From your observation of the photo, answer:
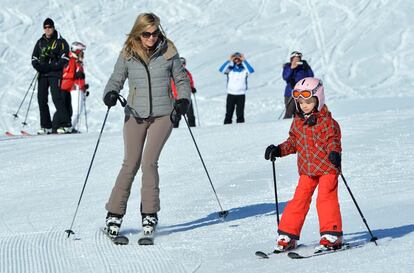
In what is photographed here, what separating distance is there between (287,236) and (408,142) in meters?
5.96

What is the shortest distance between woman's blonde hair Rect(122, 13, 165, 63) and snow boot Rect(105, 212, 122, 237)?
1167 mm

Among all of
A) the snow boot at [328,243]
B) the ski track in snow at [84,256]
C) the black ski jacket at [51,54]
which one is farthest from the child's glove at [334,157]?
the black ski jacket at [51,54]

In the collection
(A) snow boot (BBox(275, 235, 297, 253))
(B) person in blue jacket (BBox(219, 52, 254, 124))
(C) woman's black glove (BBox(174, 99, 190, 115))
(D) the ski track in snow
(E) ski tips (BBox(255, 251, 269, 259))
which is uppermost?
(B) person in blue jacket (BBox(219, 52, 254, 124))

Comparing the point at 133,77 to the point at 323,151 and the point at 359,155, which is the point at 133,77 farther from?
the point at 359,155

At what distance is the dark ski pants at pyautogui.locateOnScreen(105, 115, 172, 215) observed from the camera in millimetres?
6953

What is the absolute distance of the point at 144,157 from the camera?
6977 millimetres

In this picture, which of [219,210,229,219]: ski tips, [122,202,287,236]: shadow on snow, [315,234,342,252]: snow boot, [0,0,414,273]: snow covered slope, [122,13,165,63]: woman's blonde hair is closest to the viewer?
[315,234,342,252]: snow boot

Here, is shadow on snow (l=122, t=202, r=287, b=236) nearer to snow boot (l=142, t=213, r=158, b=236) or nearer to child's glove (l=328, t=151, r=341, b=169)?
snow boot (l=142, t=213, r=158, b=236)

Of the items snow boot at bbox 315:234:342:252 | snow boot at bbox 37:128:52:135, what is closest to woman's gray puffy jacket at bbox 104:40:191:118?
snow boot at bbox 315:234:342:252

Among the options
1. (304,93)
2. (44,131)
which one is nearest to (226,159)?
(44,131)

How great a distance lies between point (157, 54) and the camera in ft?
22.7

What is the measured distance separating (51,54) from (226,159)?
13.0 ft

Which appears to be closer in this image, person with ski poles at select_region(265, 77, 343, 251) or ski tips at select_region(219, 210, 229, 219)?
person with ski poles at select_region(265, 77, 343, 251)

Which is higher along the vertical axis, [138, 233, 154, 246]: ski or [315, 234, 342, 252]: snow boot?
[315, 234, 342, 252]: snow boot
